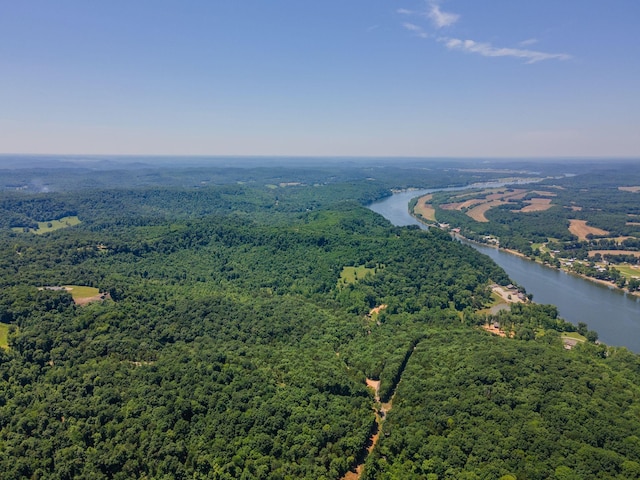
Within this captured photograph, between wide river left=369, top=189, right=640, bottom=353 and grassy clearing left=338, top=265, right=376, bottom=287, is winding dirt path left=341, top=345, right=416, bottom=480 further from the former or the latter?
wide river left=369, top=189, right=640, bottom=353

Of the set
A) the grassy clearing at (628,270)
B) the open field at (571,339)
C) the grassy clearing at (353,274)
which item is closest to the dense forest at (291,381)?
the grassy clearing at (353,274)

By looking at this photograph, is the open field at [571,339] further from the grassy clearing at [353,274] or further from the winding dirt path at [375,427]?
the grassy clearing at [353,274]

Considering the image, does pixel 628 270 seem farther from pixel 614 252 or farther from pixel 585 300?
pixel 585 300

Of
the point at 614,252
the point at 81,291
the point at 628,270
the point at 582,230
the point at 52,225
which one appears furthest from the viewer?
the point at 52,225

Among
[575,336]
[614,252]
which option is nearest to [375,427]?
[575,336]

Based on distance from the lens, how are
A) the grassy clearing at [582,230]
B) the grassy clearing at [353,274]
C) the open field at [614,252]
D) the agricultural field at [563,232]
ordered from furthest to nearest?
the grassy clearing at [582,230]
the open field at [614,252]
the agricultural field at [563,232]
the grassy clearing at [353,274]
